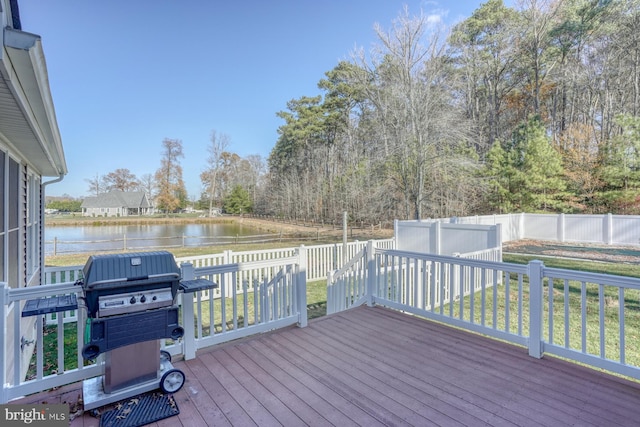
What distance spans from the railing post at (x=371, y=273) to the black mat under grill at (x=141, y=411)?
2.70 metres

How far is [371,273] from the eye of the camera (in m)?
4.30

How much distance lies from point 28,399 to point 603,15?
22855 millimetres

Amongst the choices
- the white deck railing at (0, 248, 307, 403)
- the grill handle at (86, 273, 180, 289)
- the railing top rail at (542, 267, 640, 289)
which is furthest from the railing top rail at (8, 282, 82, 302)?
the railing top rail at (542, 267, 640, 289)

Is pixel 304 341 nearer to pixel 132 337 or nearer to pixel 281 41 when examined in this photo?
pixel 132 337

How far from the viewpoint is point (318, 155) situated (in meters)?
25.8

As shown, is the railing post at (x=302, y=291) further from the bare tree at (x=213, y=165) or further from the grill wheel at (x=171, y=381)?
the bare tree at (x=213, y=165)

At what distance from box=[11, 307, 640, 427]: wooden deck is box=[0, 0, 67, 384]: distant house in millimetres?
1313

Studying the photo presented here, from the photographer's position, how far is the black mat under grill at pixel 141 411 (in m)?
1.97

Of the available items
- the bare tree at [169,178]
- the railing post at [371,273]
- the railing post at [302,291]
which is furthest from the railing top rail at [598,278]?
the bare tree at [169,178]

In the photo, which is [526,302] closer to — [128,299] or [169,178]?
[128,299]

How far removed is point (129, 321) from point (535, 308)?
316cm

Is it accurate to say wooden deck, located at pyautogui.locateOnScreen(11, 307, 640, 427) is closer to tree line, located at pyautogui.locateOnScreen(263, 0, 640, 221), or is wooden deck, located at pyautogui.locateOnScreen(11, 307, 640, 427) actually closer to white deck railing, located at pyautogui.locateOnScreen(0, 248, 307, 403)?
white deck railing, located at pyautogui.locateOnScreen(0, 248, 307, 403)

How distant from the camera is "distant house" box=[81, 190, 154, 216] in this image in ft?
132

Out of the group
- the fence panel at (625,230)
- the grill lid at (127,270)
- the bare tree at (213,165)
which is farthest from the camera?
the bare tree at (213,165)
